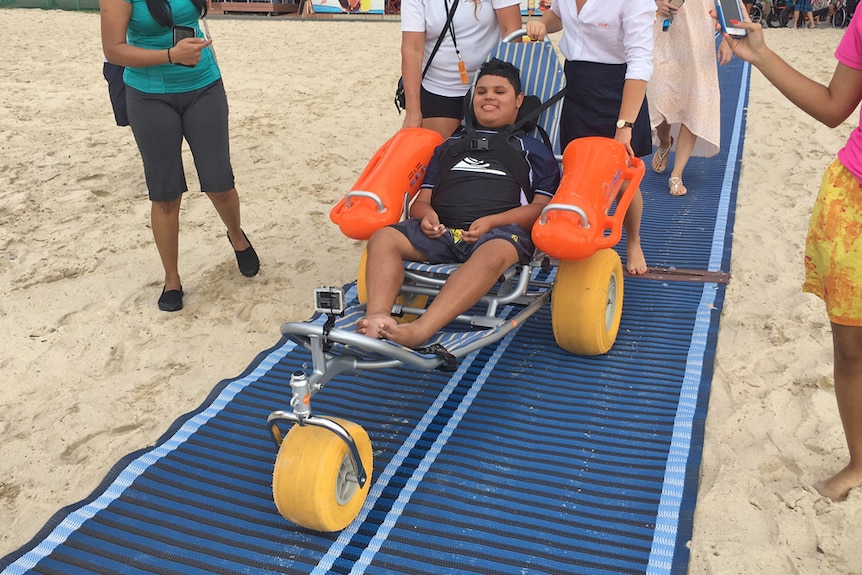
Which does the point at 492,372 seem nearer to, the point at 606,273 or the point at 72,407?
the point at 606,273

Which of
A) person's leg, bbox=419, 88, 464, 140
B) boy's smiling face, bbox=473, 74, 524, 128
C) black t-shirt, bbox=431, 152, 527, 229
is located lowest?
black t-shirt, bbox=431, 152, 527, 229

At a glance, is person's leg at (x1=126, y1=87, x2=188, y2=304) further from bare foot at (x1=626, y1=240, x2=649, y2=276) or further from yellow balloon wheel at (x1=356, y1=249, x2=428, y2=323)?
bare foot at (x1=626, y1=240, x2=649, y2=276)

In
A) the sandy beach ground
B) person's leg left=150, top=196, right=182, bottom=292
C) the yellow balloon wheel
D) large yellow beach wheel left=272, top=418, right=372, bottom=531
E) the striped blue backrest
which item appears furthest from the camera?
person's leg left=150, top=196, right=182, bottom=292

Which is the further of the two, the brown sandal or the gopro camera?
the brown sandal

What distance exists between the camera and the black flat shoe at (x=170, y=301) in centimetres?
382

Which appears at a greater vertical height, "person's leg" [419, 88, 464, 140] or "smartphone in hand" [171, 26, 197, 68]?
"smartphone in hand" [171, 26, 197, 68]

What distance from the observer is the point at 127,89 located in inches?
141

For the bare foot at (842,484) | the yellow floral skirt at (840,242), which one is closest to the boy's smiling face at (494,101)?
the yellow floral skirt at (840,242)

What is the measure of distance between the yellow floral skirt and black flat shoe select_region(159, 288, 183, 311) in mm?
2914

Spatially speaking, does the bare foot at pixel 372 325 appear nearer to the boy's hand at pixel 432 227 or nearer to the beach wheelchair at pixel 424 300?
the beach wheelchair at pixel 424 300

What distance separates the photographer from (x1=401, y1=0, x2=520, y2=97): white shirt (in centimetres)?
336

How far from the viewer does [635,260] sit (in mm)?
3953

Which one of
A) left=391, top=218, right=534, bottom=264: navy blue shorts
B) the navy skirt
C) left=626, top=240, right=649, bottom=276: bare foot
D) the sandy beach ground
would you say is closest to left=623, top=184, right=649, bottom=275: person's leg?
left=626, top=240, right=649, bottom=276: bare foot

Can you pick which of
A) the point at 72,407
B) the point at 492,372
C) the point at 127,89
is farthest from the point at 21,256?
the point at 492,372
